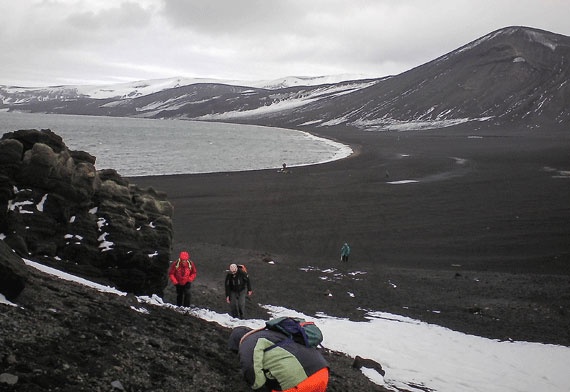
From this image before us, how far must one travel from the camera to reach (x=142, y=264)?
11.1m

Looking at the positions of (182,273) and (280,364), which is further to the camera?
(182,273)

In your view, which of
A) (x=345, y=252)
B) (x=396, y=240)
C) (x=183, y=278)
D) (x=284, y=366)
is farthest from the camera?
(x=396, y=240)

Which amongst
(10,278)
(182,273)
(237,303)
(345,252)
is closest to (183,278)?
(182,273)

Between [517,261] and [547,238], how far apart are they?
168 inches

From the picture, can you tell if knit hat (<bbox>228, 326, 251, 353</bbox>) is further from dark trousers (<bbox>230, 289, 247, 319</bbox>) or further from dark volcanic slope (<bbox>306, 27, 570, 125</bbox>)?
dark volcanic slope (<bbox>306, 27, 570, 125</bbox>)

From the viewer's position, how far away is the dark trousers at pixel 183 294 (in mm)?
10406

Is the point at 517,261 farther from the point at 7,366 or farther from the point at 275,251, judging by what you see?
the point at 7,366

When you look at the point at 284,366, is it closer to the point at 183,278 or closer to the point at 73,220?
the point at 183,278

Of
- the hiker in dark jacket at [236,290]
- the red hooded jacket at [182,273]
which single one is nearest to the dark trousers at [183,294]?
the red hooded jacket at [182,273]

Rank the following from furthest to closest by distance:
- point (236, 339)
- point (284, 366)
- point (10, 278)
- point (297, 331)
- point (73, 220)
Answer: point (73, 220), point (236, 339), point (10, 278), point (297, 331), point (284, 366)

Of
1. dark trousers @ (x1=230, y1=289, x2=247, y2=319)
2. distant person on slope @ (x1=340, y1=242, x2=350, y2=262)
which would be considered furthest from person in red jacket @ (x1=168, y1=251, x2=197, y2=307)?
distant person on slope @ (x1=340, y1=242, x2=350, y2=262)

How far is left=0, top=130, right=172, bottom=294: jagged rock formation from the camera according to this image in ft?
33.1

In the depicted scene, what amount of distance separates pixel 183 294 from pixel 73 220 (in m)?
3.22

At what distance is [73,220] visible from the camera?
11.0m
